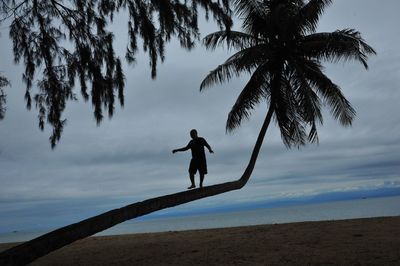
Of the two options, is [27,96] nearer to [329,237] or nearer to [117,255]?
[117,255]

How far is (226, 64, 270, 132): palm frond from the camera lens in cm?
1347

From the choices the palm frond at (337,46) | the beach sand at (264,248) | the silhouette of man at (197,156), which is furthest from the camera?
the palm frond at (337,46)

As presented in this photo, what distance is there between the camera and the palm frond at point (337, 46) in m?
13.3

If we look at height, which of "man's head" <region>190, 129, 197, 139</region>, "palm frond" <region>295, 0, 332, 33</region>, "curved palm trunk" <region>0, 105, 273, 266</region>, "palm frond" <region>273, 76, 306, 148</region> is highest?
"palm frond" <region>295, 0, 332, 33</region>

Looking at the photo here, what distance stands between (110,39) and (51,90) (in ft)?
4.67

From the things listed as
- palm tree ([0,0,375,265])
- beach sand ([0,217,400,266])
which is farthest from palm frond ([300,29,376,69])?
beach sand ([0,217,400,266])

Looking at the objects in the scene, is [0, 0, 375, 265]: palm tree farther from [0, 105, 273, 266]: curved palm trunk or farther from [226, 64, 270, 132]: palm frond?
[0, 105, 273, 266]: curved palm trunk

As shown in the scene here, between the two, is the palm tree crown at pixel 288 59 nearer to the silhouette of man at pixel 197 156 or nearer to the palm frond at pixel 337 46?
the palm frond at pixel 337 46

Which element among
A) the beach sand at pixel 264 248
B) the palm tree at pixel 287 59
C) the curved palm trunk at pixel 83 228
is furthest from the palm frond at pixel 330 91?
the curved palm trunk at pixel 83 228

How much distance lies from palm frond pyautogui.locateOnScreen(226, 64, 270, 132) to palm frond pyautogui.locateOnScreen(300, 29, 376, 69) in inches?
62.5

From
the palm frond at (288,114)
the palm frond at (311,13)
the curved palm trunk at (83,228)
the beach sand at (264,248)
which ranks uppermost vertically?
the palm frond at (311,13)

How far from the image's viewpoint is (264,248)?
10.5m

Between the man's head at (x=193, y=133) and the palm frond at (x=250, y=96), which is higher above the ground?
the palm frond at (x=250, y=96)

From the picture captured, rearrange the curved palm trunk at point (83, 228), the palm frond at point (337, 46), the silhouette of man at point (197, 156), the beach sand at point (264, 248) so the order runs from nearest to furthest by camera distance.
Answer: the curved palm trunk at point (83, 228) → the silhouette of man at point (197, 156) → the beach sand at point (264, 248) → the palm frond at point (337, 46)
